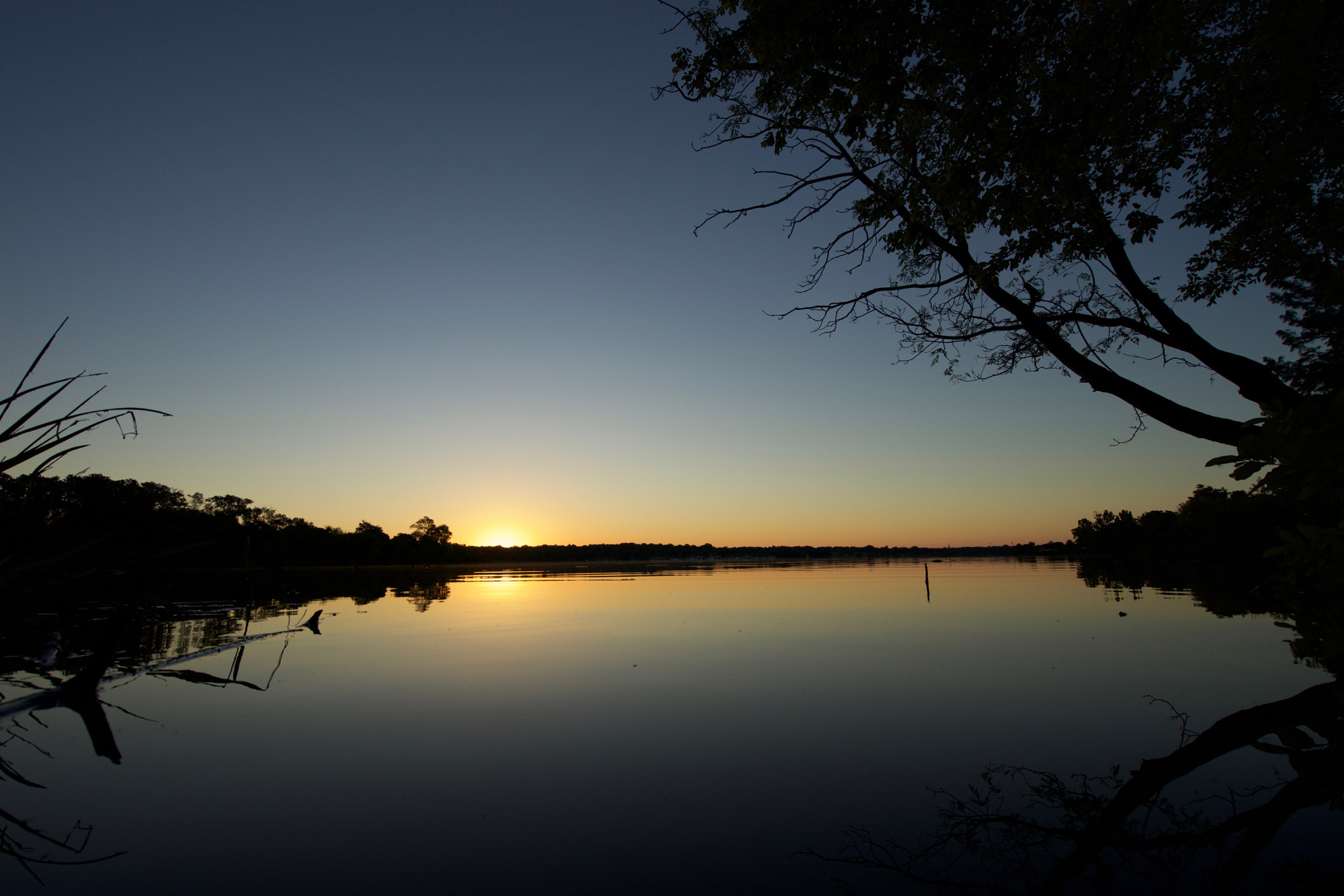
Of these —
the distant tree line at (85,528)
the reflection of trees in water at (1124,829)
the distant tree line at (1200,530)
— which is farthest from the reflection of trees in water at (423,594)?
the distant tree line at (1200,530)

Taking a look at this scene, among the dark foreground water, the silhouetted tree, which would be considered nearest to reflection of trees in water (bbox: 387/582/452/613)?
the dark foreground water

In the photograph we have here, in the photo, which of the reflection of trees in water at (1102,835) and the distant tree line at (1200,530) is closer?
the reflection of trees in water at (1102,835)

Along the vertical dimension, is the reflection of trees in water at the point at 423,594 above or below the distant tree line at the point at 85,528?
below

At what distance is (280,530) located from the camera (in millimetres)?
94062

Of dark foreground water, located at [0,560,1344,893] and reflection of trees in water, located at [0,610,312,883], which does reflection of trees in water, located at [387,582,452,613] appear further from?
dark foreground water, located at [0,560,1344,893]

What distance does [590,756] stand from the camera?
677 centimetres

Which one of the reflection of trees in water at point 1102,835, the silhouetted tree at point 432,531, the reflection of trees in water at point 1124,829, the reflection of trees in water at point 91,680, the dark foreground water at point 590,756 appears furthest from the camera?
the silhouetted tree at point 432,531

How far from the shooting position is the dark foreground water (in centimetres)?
444

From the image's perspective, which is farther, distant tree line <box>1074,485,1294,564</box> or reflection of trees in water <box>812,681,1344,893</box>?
distant tree line <box>1074,485,1294,564</box>

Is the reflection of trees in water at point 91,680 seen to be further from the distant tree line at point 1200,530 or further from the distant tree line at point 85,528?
the distant tree line at point 1200,530

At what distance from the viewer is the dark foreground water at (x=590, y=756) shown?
444cm

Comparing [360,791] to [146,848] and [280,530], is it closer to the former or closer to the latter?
[146,848]

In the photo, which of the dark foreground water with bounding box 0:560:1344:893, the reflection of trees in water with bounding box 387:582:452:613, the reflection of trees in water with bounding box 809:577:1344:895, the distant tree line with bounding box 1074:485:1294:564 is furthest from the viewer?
the distant tree line with bounding box 1074:485:1294:564

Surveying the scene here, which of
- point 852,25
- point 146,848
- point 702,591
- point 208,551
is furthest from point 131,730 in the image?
point 208,551
